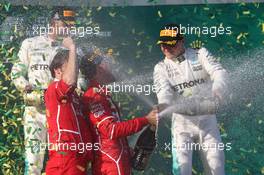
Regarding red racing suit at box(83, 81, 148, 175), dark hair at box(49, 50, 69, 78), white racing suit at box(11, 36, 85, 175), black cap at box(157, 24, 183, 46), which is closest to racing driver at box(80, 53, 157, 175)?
red racing suit at box(83, 81, 148, 175)

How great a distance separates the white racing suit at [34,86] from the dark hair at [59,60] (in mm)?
33

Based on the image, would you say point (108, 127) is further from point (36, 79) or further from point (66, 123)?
point (36, 79)

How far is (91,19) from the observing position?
178 inches

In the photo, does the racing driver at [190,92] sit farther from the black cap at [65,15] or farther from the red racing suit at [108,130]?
the black cap at [65,15]

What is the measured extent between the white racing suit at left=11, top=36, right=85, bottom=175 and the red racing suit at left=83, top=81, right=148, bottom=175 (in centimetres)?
42

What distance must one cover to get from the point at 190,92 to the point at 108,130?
80cm

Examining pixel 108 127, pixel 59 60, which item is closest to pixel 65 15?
pixel 59 60

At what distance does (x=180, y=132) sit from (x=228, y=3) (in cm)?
122

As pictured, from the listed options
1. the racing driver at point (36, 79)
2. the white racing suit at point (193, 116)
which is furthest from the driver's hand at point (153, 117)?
Answer: the racing driver at point (36, 79)

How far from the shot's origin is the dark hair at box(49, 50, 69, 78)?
14.9 ft

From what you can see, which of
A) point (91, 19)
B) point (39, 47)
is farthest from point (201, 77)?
point (39, 47)

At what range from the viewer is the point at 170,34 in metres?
4.50

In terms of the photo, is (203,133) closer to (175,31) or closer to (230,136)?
(230,136)

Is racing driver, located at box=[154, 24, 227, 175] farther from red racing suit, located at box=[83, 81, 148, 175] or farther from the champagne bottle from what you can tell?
red racing suit, located at box=[83, 81, 148, 175]
